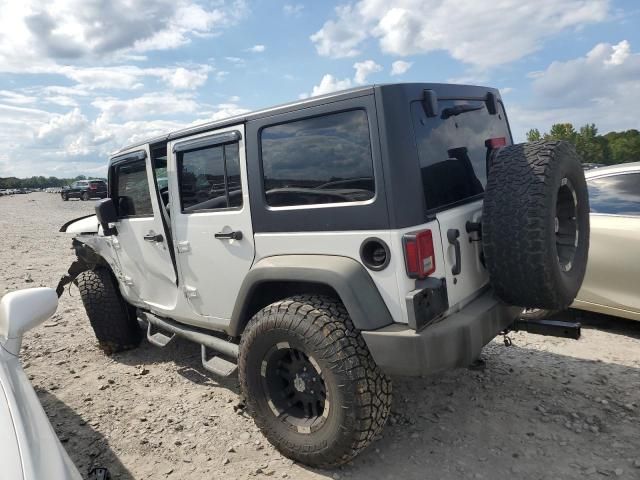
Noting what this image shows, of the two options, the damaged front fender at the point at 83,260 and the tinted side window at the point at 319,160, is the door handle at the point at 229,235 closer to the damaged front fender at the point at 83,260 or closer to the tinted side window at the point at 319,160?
the tinted side window at the point at 319,160

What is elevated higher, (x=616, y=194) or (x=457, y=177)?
(x=457, y=177)

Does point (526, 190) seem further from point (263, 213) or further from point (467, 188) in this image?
point (263, 213)

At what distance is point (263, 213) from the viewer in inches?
111

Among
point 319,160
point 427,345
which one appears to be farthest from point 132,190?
point 427,345

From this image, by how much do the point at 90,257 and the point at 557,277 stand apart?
168 inches

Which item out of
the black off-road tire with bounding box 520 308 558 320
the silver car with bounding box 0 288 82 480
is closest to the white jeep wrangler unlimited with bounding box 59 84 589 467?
the black off-road tire with bounding box 520 308 558 320

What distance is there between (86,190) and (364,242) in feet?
110

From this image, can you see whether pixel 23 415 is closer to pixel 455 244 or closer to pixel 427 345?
pixel 427 345

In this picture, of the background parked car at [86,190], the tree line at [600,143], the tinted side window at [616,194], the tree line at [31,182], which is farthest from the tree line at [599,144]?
the tree line at [31,182]

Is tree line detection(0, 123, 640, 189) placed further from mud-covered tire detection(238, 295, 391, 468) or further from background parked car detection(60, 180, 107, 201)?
mud-covered tire detection(238, 295, 391, 468)

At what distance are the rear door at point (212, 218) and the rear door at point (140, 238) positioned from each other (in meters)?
0.33

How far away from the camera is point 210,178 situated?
3.21 meters

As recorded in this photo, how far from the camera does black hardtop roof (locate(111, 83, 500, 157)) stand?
2416mm

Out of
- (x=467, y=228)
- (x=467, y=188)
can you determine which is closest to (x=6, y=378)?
(x=467, y=228)
